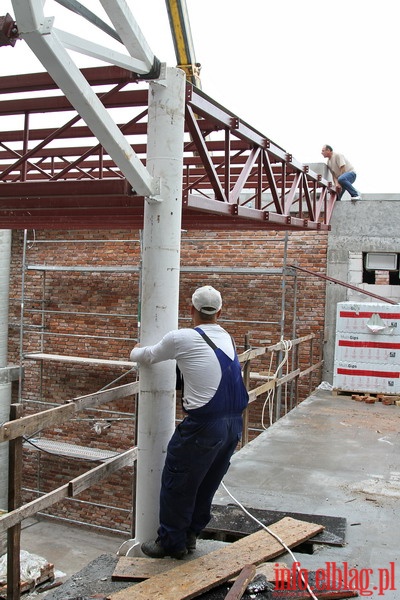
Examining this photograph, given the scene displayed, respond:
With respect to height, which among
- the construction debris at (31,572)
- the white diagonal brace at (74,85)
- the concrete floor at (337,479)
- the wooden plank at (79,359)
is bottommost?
the construction debris at (31,572)

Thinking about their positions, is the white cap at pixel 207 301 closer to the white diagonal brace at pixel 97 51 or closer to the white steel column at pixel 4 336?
the white diagonal brace at pixel 97 51

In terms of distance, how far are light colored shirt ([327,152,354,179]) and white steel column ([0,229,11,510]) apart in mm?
7233

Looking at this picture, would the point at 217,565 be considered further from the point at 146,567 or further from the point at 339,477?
the point at 339,477

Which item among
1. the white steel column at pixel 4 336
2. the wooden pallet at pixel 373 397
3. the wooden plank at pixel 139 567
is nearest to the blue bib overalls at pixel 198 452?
the wooden plank at pixel 139 567

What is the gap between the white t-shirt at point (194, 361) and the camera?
380 centimetres

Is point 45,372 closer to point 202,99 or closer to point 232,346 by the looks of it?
point 202,99

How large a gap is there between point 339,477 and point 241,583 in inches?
122

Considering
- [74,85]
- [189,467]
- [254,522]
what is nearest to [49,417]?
[189,467]

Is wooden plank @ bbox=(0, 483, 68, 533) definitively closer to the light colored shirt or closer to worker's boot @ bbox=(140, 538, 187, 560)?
worker's boot @ bbox=(140, 538, 187, 560)

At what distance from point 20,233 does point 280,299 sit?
21.2 feet

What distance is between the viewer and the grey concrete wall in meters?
12.1

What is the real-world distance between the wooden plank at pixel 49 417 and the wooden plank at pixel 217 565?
1.12 metres

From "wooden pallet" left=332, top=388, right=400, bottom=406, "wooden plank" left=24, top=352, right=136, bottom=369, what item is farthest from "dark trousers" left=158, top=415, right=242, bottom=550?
"wooden plank" left=24, top=352, right=136, bottom=369

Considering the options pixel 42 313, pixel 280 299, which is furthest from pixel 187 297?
pixel 42 313
